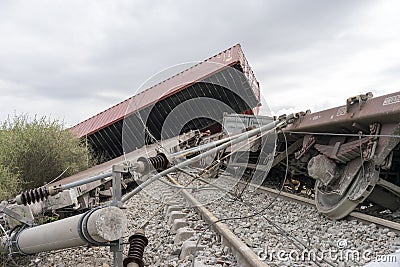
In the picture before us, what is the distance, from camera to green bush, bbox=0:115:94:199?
22.6 feet

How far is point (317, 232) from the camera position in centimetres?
429

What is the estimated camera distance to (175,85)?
28.3 feet

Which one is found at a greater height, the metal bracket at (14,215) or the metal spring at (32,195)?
the metal spring at (32,195)

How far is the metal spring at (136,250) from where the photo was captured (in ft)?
9.68

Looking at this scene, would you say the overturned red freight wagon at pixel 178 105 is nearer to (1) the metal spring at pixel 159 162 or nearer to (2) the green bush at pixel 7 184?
(1) the metal spring at pixel 159 162

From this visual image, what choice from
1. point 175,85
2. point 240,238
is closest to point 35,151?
point 175,85

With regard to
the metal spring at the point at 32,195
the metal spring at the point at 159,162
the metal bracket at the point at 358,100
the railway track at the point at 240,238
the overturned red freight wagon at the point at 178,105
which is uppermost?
the overturned red freight wagon at the point at 178,105

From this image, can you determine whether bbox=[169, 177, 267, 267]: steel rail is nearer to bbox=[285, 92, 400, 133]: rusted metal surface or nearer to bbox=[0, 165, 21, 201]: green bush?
bbox=[285, 92, 400, 133]: rusted metal surface

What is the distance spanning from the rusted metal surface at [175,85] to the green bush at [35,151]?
1.65 metres

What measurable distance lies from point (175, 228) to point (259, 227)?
3.29 feet

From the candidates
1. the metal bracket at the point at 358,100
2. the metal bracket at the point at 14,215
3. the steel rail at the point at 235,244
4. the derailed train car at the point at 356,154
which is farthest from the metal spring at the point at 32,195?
the metal bracket at the point at 358,100

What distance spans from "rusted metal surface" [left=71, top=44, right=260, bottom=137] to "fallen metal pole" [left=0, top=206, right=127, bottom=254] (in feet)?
12.2

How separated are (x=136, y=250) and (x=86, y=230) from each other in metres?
0.49

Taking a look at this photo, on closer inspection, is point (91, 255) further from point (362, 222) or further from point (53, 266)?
point (362, 222)
